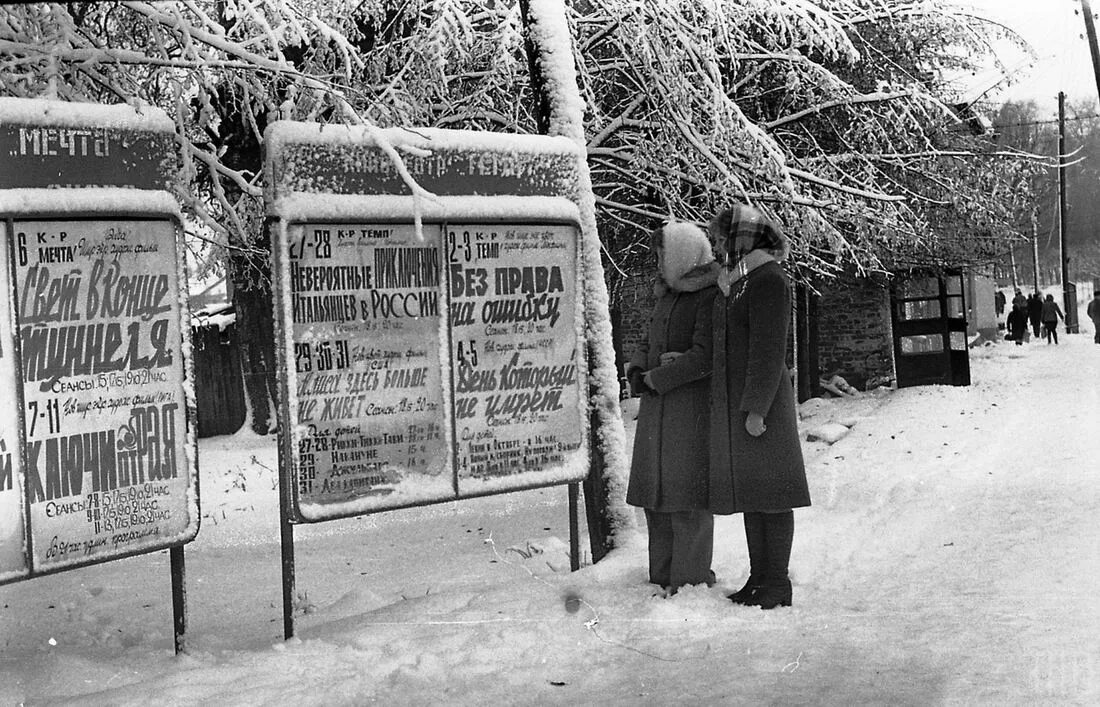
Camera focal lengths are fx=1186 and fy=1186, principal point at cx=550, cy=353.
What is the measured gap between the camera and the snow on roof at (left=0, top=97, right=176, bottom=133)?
4.75 metres

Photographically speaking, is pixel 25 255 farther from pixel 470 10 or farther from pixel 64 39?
pixel 470 10

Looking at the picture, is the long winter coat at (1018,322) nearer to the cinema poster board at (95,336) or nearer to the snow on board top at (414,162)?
the snow on board top at (414,162)

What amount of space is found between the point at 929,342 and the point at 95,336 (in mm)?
17115

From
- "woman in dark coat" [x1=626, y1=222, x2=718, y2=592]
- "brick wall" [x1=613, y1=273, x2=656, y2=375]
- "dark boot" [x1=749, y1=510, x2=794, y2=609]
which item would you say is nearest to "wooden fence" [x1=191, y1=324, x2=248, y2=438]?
"brick wall" [x1=613, y1=273, x2=656, y2=375]

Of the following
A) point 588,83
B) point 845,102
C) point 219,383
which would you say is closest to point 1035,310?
point 219,383

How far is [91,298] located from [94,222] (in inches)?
12.6

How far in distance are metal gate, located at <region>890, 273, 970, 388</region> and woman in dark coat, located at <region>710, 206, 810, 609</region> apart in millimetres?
14454

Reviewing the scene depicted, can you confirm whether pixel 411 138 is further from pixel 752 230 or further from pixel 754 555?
pixel 754 555

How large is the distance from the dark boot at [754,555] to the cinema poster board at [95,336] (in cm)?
255

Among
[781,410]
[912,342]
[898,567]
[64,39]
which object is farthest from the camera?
[912,342]

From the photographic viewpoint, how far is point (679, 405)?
19.2 feet

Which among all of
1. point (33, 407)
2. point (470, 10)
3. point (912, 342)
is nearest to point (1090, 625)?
point (33, 407)

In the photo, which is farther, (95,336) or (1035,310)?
(1035,310)

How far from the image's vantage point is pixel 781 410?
18.3ft
